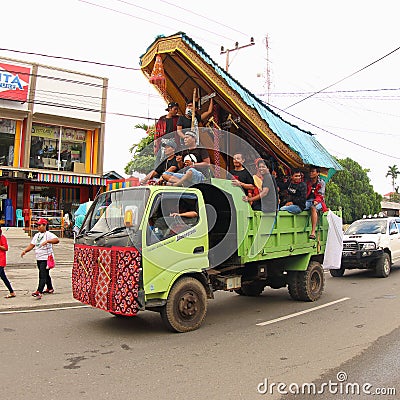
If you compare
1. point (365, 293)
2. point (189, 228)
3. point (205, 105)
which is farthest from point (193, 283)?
point (365, 293)

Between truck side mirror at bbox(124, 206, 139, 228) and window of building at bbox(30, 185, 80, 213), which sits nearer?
truck side mirror at bbox(124, 206, 139, 228)

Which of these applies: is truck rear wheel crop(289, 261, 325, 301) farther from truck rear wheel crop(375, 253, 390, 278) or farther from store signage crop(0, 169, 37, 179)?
store signage crop(0, 169, 37, 179)

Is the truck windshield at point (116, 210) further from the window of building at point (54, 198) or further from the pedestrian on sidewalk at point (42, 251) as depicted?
the window of building at point (54, 198)

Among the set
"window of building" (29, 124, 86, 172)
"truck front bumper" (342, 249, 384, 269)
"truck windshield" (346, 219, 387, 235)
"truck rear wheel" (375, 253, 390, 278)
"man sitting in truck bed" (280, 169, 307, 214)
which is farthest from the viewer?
"window of building" (29, 124, 86, 172)

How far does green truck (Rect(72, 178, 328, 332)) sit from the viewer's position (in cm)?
546

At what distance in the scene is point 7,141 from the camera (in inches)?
Result: 813

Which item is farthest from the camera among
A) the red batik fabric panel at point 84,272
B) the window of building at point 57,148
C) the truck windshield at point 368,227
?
the window of building at point 57,148

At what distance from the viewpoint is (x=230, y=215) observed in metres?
6.73

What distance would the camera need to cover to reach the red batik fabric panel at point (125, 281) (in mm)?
5328

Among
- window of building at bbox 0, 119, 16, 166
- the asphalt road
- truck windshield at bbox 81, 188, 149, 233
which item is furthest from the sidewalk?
window of building at bbox 0, 119, 16, 166

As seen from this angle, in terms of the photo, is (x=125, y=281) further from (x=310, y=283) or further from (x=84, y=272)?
A: (x=310, y=283)

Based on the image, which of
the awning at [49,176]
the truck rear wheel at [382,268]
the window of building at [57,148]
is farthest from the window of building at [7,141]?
the truck rear wheel at [382,268]

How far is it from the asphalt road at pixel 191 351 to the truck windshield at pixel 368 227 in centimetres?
547

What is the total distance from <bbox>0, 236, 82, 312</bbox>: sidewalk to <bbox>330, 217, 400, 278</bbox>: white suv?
779 cm
